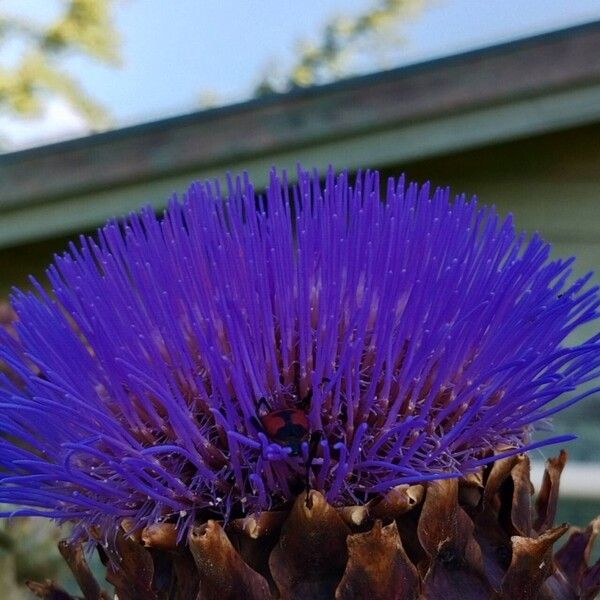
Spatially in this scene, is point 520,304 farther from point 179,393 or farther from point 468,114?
point 468,114

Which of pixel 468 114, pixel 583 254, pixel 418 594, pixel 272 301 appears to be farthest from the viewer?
pixel 583 254

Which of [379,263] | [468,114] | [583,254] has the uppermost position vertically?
[468,114]

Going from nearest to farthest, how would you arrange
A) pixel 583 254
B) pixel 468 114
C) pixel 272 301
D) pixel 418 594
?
1. pixel 418 594
2. pixel 272 301
3. pixel 468 114
4. pixel 583 254

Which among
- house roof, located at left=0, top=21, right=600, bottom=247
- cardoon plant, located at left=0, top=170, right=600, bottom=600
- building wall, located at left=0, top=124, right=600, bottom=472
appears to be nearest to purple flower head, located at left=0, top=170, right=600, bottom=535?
cardoon plant, located at left=0, top=170, right=600, bottom=600

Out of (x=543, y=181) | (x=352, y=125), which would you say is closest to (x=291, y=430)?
(x=352, y=125)

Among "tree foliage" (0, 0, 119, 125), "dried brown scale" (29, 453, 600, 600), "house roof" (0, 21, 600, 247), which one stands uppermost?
"tree foliage" (0, 0, 119, 125)

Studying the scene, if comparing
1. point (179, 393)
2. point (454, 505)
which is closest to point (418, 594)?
point (454, 505)

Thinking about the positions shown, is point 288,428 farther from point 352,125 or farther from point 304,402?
point 352,125

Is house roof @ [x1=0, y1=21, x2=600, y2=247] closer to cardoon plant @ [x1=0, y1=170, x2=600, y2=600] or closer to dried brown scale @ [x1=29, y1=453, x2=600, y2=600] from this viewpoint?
cardoon plant @ [x1=0, y1=170, x2=600, y2=600]
